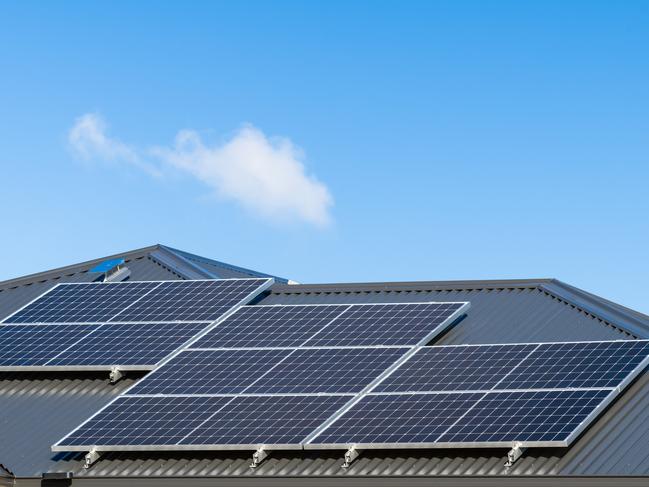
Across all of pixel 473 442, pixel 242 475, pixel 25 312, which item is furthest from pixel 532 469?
pixel 25 312

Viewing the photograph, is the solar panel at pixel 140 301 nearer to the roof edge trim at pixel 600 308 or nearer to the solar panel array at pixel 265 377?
the solar panel array at pixel 265 377

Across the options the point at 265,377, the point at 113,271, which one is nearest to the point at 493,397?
the point at 265,377

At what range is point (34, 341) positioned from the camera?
41125 millimetres

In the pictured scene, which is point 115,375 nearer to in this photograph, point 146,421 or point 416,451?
point 146,421

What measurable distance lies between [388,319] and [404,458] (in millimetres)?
7435

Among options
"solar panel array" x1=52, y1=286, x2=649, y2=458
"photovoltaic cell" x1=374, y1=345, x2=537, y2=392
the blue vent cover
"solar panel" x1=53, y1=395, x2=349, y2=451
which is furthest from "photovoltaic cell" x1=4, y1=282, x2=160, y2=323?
"photovoltaic cell" x1=374, y1=345, x2=537, y2=392

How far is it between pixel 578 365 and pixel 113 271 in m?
19.4

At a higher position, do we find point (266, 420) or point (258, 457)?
point (266, 420)

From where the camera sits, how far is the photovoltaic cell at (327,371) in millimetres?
34781

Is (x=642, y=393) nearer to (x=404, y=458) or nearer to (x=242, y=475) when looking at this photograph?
(x=404, y=458)

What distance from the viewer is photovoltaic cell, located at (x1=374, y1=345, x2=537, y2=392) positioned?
33.9 metres

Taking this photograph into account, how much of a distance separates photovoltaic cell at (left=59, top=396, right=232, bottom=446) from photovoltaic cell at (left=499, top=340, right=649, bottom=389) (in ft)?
24.8

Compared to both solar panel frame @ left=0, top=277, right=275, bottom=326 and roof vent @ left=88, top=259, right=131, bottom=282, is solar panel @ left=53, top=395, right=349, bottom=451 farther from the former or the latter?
roof vent @ left=88, top=259, right=131, bottom=282
